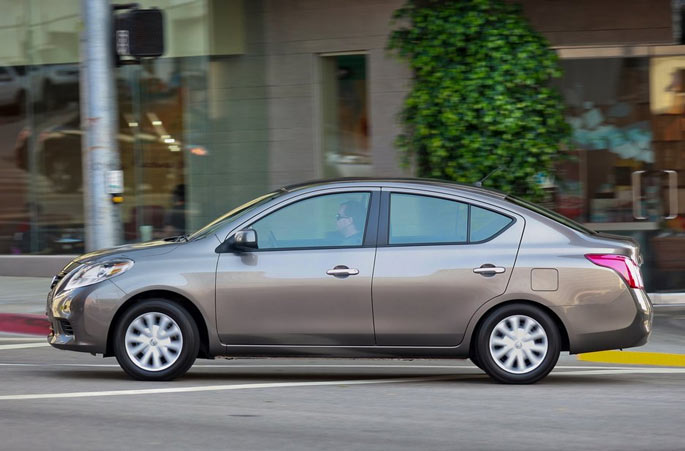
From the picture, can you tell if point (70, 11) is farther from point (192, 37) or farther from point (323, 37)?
point (323, 37)

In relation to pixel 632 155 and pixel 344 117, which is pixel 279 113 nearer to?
pixel 344 117

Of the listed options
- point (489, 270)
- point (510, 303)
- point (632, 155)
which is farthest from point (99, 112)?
point (632, 155)

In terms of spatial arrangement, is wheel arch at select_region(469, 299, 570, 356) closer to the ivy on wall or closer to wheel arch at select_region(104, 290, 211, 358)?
wheel arch at select_region(104, 290, 211, 358)

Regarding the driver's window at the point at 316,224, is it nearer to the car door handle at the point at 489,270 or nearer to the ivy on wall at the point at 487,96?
the car door handle at the point at 489,270

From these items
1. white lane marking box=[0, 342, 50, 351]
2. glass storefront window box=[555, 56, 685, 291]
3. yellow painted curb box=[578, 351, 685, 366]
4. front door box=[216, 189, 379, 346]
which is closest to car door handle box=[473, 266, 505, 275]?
front door box=[216, 189, 379, 346]

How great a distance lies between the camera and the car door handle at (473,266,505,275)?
26.7 feet

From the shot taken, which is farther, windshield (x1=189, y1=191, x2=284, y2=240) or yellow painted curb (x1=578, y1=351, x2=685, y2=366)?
yellow painted curb (x1=578, y1=351, x2=685, y2=366)

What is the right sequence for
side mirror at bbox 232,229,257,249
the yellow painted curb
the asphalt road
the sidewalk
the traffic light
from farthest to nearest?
1. the sidewalk
2. the traffic light
3. the yellow painted curb
4. side mirror at bbox 232,229,257,249
5. the asphalt road

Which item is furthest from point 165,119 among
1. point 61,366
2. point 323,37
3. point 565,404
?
point 565,404

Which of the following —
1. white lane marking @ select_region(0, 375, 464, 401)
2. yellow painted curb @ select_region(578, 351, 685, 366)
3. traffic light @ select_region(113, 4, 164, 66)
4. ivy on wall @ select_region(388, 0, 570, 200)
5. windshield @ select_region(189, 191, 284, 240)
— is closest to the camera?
white lane marking @ select_region(0, 375, 464, 401)

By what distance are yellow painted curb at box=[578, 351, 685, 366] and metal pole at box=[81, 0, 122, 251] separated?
532 cm

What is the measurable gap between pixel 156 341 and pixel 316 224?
1444 millimetres

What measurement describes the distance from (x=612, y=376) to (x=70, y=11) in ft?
34.5

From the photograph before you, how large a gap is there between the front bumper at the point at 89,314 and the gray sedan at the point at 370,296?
0.01m
